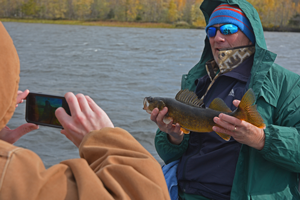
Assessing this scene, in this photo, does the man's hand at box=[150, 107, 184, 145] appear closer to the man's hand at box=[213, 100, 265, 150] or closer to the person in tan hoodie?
the man's hand at box=[213, 100, 265, 150]

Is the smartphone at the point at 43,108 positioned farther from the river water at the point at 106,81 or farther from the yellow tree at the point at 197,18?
the yellow tree at the point at 197,18

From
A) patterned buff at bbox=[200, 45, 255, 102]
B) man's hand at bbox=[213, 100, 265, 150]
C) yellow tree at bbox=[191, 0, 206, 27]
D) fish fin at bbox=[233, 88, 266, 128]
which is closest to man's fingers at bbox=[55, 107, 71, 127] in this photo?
man's hand at bbox=[213, 100, 265, 150]

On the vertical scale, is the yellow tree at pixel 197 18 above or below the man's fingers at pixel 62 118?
below

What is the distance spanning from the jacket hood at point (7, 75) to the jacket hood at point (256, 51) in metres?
2.07

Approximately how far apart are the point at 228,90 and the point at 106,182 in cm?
209

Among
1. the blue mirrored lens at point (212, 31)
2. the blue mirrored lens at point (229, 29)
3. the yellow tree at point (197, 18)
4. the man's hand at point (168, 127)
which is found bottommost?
the yellow tree at point (197, 18)

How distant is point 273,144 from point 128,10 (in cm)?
12011

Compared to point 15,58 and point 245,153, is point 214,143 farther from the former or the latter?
point 15,58

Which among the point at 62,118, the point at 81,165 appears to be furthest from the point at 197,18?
the point at 81,165

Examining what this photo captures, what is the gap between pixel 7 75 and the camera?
4.01 ft

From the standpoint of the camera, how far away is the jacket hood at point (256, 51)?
2.89 meters

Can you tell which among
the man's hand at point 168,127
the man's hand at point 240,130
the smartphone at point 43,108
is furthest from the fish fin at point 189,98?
the smartphone at point 43,108

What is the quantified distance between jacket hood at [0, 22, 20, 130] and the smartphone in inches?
20.2

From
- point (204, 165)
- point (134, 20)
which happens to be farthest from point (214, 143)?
point (134, 20)
